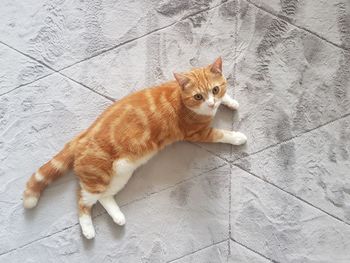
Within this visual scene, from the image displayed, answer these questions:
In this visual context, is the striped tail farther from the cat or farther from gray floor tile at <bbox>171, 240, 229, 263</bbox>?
gray floor tile at <bbox>171, 240, 229, 263</bbox>

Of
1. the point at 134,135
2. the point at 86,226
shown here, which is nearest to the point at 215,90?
the point at 134,135

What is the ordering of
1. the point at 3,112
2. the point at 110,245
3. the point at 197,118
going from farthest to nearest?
the point at 3,112 → the point at 110,245 → the point at 197,118

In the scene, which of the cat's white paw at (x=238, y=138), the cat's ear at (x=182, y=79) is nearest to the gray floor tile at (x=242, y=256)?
the cat's white paw at (x=238, y=138)

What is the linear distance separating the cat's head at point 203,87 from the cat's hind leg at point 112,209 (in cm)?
46

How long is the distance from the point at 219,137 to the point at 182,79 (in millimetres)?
293

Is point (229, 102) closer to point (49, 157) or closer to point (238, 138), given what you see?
point (238, 138)

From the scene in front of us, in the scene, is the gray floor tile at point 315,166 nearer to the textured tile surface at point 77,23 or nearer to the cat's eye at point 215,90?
the cat's eye at point 215,90

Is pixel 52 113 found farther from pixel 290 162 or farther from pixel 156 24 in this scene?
pixel 290 162

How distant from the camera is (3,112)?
66.6 inches

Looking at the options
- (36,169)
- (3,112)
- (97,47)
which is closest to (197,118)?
(97,47)

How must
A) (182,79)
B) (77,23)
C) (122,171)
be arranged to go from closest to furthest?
(182,79)
(122,171)
(77,23)

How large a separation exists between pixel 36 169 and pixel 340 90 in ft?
3.93

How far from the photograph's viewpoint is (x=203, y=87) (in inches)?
54.7

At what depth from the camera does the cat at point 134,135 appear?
1.42 metres
